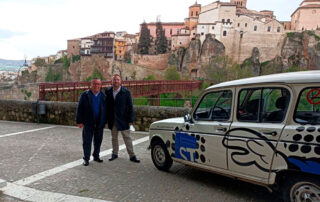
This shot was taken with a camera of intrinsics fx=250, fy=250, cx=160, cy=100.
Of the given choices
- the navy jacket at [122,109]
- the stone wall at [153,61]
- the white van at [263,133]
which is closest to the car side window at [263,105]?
the white van at [263,133]

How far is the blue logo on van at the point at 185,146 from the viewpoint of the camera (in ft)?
13.9

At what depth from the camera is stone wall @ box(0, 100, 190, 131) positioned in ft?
28.1

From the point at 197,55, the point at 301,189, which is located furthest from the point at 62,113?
the point at 197,55

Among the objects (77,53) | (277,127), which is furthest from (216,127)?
(77,53)

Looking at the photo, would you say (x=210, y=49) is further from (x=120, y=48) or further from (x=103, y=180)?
(x=103, y=180)

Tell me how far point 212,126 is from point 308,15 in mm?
89580

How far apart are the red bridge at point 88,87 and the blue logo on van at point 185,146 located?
977 cm

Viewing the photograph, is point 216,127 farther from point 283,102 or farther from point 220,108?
point 283,102

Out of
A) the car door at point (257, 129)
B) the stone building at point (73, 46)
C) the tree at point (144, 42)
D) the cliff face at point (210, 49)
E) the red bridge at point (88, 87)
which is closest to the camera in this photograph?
the car door at point (257, 129)

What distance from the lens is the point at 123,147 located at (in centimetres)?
687

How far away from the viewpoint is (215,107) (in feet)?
13.4

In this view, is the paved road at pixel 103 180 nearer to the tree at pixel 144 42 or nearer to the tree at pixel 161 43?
the tree at pixel 161 43

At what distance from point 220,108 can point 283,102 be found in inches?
38.6

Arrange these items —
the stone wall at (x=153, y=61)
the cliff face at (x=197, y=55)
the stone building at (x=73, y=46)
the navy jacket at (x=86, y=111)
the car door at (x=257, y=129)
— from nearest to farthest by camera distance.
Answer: the car door at (x=257, y=129) < the navy jacket at (x=86, y=111) < the cliff face at (x=197, y=55) < the stone wall at (x=153, y=61) < the stone building at (x=73, y=46)
